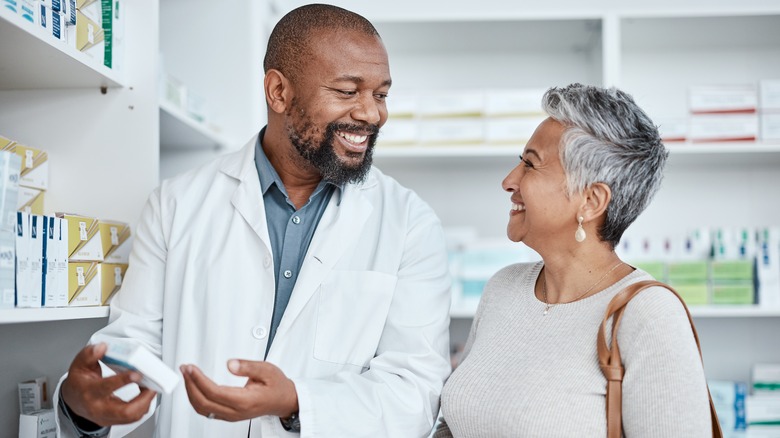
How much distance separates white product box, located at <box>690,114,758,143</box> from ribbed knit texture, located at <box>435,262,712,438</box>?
3.97ft

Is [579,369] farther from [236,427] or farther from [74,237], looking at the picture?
[74,237]

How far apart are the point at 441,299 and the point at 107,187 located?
80 cm

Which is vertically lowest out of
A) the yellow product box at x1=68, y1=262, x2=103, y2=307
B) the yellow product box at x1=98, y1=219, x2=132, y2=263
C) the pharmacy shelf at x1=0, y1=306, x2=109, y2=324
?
the pharmacy shelf at x1=0, y1=306, x2=109, y2=324

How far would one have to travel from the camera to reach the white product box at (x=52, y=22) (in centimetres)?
145

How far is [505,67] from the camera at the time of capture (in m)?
2.97

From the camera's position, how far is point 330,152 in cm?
171

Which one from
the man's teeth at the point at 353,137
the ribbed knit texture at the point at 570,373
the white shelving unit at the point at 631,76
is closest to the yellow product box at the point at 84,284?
the man's teeth at the point at 353,137

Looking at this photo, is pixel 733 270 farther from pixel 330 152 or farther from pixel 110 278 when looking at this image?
pixel 110 278

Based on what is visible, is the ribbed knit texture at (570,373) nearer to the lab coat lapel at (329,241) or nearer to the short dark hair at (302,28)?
the lab coat lapel at (329,241)

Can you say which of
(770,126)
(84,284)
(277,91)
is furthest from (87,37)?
(770,126)

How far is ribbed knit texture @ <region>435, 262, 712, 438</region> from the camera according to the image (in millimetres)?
1291

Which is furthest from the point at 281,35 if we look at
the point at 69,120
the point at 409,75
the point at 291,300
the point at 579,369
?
the point at 409,75

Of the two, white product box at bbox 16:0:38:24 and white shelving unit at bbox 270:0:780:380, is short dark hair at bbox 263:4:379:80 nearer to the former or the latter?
white product box at bbox 16:0:38:24

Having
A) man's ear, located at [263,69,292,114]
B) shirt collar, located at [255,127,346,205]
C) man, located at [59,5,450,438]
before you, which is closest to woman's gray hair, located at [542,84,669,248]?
man, located at [59,5,450,438]
